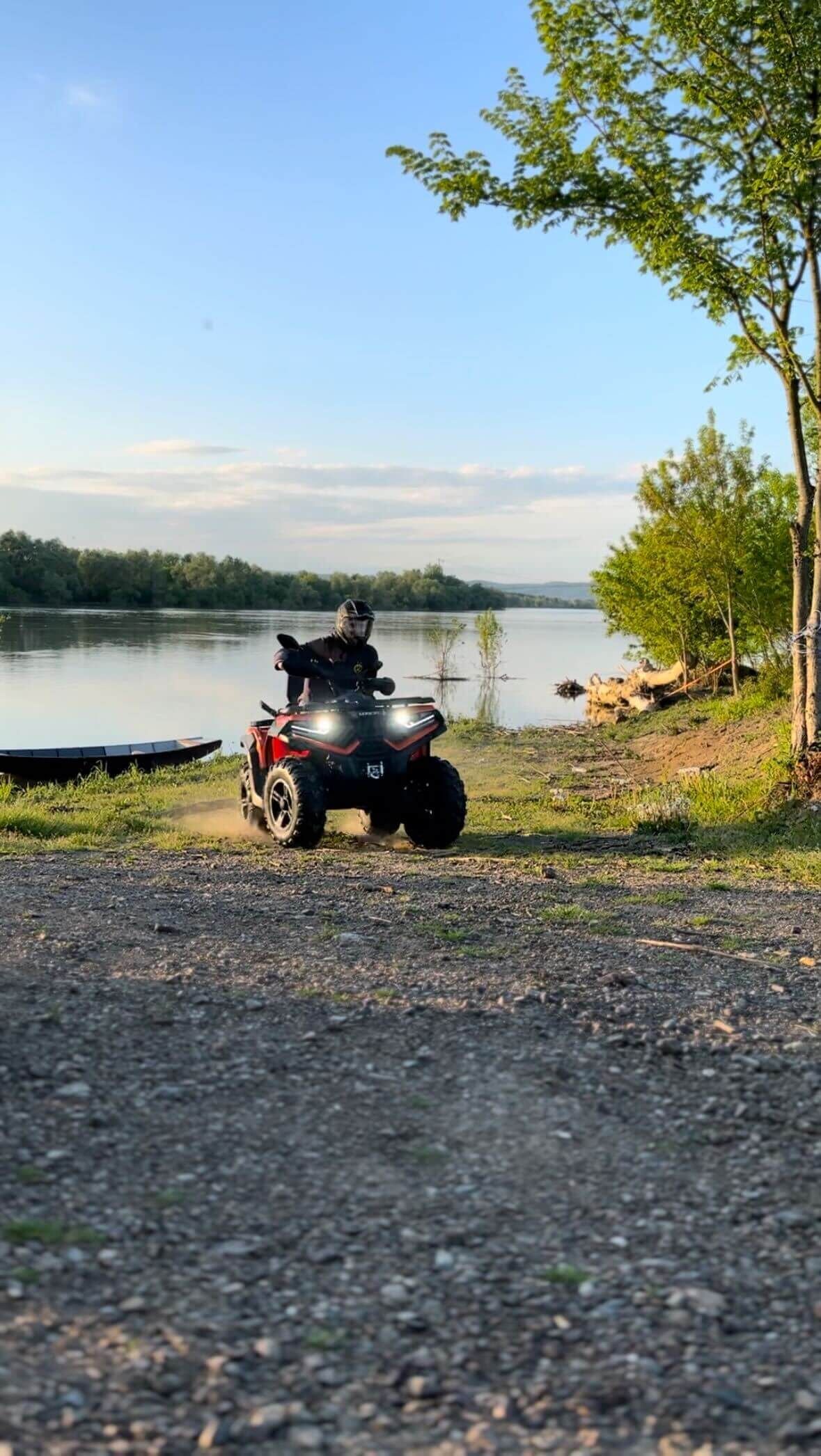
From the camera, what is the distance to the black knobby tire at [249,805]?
1221 cm

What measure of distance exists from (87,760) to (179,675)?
26.8 m

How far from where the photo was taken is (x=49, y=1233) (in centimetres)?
327

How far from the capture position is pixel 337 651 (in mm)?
11477

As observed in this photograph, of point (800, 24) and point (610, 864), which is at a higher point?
point (800, 24)

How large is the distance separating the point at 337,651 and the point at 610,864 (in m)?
3.33

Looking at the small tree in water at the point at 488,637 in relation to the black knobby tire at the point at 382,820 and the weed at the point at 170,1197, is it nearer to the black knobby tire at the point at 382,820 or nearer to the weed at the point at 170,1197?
the black knobby tire at the point at 382,820

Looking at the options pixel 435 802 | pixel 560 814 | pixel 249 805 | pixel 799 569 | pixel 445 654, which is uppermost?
pixel 799 569

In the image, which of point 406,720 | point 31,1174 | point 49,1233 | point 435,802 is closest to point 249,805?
point 435,802

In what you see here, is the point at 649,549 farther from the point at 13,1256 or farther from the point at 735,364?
the point at 13,1256

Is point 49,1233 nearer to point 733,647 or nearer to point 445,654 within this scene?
point 733,647

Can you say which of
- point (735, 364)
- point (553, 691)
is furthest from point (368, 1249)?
point (553, 691)

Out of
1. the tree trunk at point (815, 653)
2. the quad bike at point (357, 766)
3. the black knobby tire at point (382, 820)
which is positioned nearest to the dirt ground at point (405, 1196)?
the quad bike at point (357, 766)

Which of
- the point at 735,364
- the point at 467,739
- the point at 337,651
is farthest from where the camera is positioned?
the point at 467,739

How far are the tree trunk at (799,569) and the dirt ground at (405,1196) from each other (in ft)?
23.5
